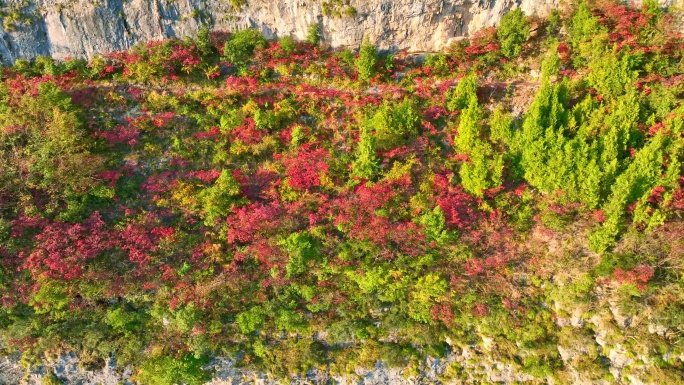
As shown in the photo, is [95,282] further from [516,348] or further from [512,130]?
[512,130]

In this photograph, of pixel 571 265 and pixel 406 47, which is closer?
pixel 571 265

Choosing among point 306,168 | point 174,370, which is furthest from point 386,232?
point 174,370

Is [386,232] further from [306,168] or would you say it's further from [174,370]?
[174,370]

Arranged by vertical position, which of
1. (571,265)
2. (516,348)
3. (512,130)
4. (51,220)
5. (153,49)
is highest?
(153,49)

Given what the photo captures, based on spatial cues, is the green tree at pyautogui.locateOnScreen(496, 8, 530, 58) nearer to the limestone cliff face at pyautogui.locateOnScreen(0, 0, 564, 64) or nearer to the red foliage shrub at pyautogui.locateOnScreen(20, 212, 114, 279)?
the limestone cliff face at pyautogui.locateOnScreen(0, 0, 564, 64)

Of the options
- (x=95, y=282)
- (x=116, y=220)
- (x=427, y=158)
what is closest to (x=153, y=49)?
(x=116, y=220)

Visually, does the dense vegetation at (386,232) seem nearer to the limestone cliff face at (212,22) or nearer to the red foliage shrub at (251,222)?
the red foliage shrub at (251,222)

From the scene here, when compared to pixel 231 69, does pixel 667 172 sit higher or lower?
lower

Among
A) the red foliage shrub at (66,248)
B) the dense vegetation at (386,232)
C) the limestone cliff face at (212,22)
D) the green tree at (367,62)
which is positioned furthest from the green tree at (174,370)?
the limestone cliff face at (212,22)
